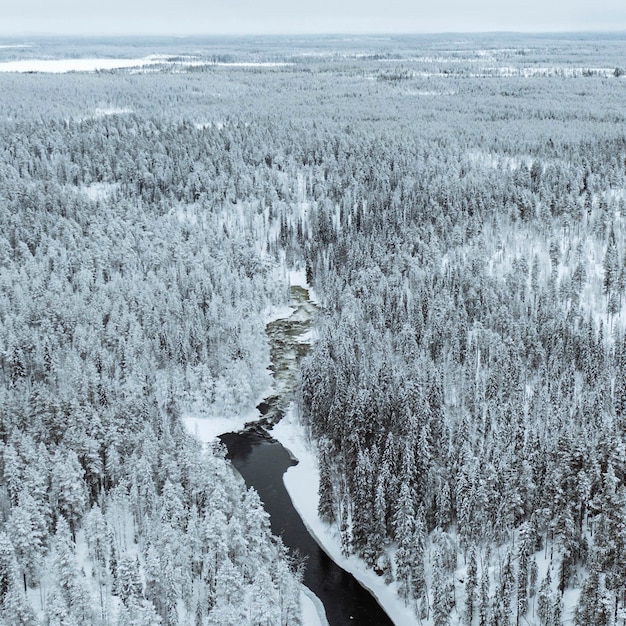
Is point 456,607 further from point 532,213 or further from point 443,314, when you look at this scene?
point 532,213

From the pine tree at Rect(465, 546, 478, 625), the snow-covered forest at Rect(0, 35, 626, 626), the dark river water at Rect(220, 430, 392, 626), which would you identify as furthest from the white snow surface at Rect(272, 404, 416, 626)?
the pine tree at Rect(465, 546, 478, 625)

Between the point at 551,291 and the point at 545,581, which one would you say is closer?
the point at 545,581

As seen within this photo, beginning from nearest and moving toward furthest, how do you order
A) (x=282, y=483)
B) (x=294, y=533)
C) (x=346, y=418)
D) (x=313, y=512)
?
(x=294, y=533), (x=313, y=512), (x=282, y=483), (x=346, y=418)

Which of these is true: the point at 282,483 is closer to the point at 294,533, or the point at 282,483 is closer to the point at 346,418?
the point at 294,533

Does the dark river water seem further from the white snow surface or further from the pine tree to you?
the pine tree

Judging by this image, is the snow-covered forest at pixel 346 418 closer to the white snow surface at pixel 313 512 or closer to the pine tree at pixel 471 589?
the pine tree at pixel 471 589

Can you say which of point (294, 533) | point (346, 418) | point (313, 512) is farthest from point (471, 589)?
point (346, 418)

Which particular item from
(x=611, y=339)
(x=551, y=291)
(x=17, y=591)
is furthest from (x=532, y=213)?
(x=17, y=591)

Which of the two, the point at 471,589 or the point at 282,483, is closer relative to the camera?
the point at 471,589
